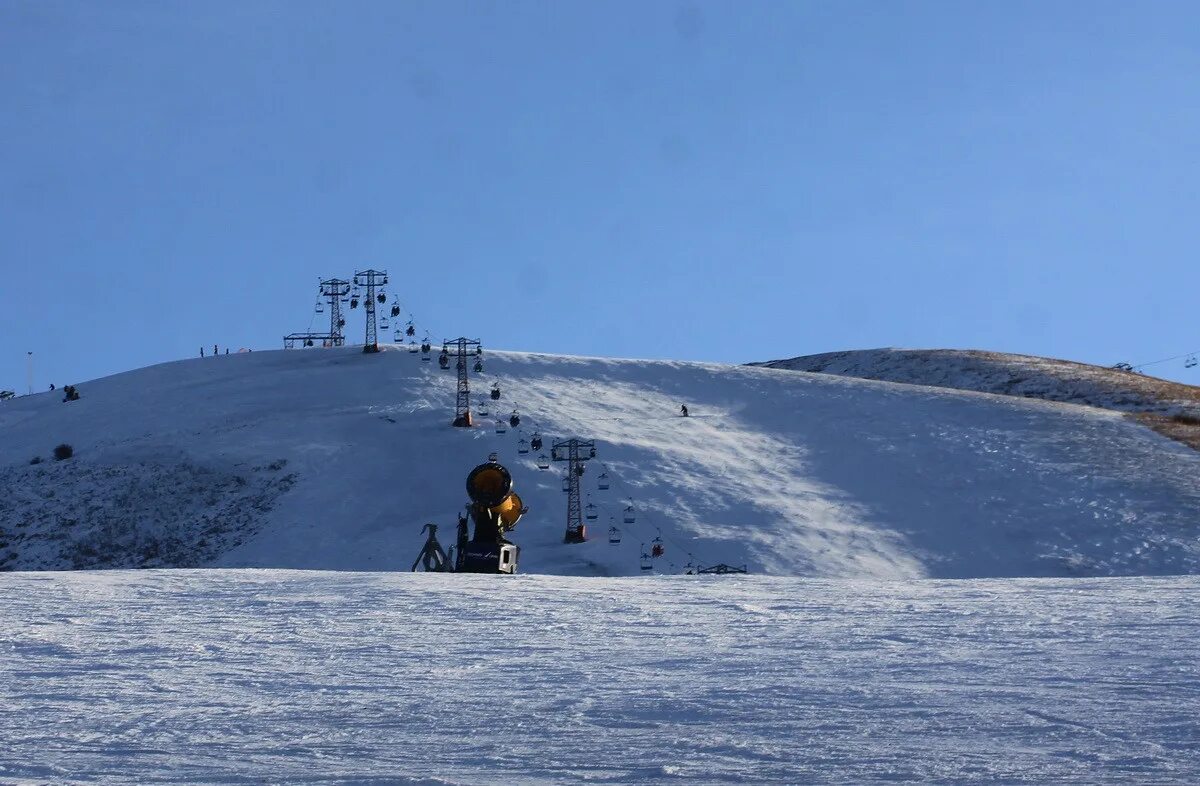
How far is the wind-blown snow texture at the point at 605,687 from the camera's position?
9414 mm

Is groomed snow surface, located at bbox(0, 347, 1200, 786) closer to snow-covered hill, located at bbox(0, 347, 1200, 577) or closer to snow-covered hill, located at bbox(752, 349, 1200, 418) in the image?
snow-covered hill, located at bbox(0, 347, 1200, 577)

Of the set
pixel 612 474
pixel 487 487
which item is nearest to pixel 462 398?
pixel 612 474

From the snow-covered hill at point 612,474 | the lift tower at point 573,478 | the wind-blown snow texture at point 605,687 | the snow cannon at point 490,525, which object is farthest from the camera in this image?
the snow-covered hill at point 612,474

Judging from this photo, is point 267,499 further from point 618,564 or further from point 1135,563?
point 1135,563

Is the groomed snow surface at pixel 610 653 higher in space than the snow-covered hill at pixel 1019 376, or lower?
lower

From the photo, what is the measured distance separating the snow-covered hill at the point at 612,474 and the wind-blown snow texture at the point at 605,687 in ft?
85.3

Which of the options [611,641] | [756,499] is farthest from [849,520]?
[611,641]

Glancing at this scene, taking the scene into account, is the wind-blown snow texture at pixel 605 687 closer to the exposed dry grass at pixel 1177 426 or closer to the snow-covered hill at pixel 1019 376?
the exposed dry grass at pixel 1177 426

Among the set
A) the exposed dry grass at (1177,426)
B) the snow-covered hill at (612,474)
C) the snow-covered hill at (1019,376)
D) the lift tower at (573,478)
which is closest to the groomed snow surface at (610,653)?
the snow-covered hill at (612,474)

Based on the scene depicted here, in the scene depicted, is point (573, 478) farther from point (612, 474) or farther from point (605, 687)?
point (605, 687)

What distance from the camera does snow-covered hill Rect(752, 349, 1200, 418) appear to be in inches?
2990

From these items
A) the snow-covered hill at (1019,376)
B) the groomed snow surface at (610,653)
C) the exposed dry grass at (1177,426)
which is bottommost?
the groomed snow surface at (610,653)

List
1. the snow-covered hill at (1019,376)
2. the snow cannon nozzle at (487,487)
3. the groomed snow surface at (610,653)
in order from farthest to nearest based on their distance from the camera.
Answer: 1. the snow-covered hill at (1019,376)
2. the snow cannon nozzle at (487,487)
3. the groomed snow surface at (610,653)

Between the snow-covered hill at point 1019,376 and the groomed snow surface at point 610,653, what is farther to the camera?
the snow-covered hill at point 1019,376
